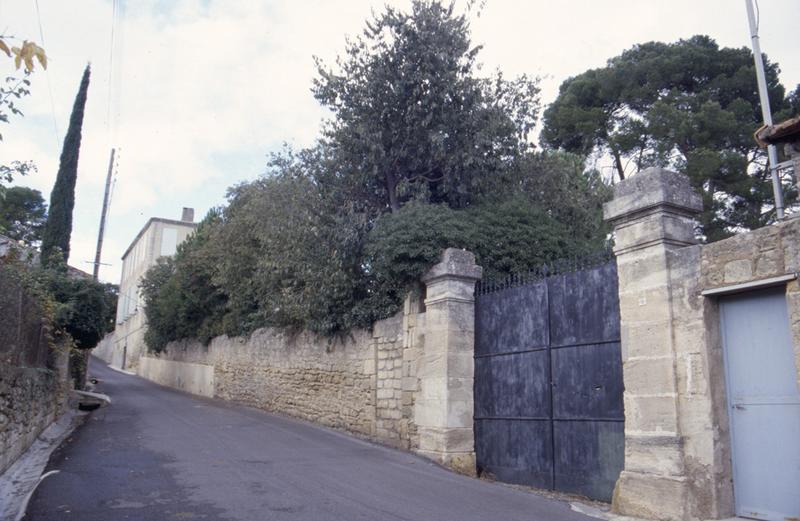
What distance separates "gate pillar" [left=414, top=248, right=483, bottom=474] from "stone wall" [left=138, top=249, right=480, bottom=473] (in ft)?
0.05

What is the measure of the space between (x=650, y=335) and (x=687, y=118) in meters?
13.9

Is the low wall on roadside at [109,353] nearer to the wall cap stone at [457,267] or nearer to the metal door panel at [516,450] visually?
the wall cap stone at [457,267]

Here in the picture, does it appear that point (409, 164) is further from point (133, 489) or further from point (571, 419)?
point (133, 489)

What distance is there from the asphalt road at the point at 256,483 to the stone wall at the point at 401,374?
471mm

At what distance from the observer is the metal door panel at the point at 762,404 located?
4926 millimetres

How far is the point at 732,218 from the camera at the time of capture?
16625mm

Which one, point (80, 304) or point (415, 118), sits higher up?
point (415, 118)

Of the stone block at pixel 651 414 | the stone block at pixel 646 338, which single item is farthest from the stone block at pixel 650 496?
the stone block at pixel 646 338

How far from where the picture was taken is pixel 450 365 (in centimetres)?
862

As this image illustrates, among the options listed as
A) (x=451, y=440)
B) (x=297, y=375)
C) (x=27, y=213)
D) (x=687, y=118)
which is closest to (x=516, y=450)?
(x=451, y=440)

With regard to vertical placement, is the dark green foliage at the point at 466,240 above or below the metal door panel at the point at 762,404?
above

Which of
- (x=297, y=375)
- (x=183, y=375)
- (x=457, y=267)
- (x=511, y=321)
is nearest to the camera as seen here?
(x=511, y=321)

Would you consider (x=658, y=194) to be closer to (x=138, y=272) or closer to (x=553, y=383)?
(x=553, y=383)

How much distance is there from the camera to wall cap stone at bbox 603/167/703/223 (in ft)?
19.0
